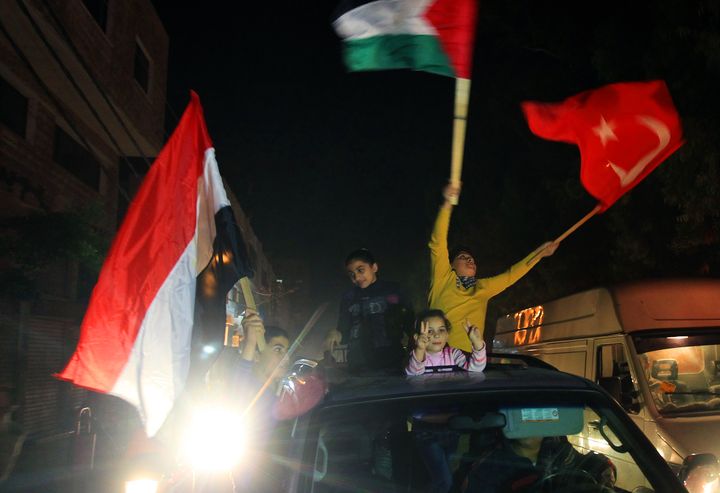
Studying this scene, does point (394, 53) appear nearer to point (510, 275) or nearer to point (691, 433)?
point (510, 275)

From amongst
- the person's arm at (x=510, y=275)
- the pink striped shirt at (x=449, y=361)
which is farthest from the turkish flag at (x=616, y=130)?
the pink striped shirt at (x=449, y=361)

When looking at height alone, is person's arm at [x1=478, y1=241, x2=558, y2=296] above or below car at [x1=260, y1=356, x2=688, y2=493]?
above

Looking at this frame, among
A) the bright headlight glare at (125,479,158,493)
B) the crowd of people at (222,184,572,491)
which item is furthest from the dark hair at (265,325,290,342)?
the bright headlight glare at (125,479,158,493)

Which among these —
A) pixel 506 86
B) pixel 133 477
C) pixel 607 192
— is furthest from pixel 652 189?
pixel 133 477

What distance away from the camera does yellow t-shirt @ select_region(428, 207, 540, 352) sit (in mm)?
5219

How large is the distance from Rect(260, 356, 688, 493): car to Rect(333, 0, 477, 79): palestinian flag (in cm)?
207

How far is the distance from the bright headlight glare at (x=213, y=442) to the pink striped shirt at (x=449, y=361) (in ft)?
3.19

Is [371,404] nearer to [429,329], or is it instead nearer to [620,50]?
[429,329]

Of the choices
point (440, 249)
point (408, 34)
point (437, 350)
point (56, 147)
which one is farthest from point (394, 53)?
point (56, 147)

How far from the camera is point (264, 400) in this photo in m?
4.41

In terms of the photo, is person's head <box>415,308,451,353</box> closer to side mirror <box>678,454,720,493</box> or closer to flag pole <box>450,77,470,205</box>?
flag pole <box>450,77,470,205</box>

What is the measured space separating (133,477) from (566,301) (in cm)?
615

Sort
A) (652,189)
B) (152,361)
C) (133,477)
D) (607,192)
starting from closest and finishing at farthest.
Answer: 1. (133,477)
2. (152,361)
3. (607,192)
4. (652,189)

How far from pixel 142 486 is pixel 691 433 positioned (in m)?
4.07
